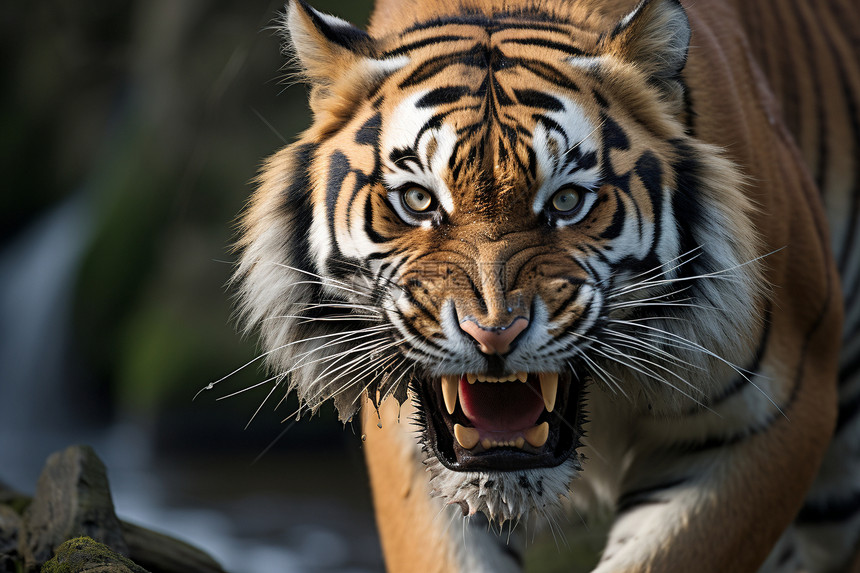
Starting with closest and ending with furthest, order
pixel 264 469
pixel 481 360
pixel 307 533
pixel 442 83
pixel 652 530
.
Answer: pixel 481 360
pixel 442 83
pixel 652 530
pixel 307 533
pixel 264 469

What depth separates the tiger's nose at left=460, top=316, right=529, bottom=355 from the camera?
136cm

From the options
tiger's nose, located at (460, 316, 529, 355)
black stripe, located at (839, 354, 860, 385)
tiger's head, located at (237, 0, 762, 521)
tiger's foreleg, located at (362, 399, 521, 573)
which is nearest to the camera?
tiger's nose, located at (460, 316, 529, 355)

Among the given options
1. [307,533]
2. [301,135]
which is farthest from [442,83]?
[307,533]

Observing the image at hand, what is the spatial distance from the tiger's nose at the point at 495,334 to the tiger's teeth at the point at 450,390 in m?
0.16

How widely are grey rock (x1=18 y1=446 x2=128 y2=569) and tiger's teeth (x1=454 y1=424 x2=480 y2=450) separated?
732mm

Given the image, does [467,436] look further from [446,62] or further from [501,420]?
[446,62]

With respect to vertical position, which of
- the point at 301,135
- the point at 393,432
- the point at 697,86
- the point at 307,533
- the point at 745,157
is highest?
the point at 301,135

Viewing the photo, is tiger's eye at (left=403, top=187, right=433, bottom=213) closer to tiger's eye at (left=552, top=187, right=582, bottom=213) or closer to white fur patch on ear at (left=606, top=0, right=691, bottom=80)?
tiger's eye at (left=552, top=187, right=582, bottom=213)

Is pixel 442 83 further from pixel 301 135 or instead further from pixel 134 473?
pixel 134 473

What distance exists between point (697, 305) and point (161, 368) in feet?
16.9

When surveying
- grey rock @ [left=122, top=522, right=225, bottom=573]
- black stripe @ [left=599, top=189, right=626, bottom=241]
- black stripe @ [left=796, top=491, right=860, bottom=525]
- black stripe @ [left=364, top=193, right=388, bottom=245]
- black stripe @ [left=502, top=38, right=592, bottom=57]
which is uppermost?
black stripe @ [left=502, top=38, right=592, bottom=57]

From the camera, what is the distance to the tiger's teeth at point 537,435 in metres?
1.54

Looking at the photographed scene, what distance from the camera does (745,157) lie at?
77.3 inches

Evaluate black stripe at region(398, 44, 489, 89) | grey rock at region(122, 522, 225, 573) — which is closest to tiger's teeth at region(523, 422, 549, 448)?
black stripe at region(398, 44, 489, 89)
